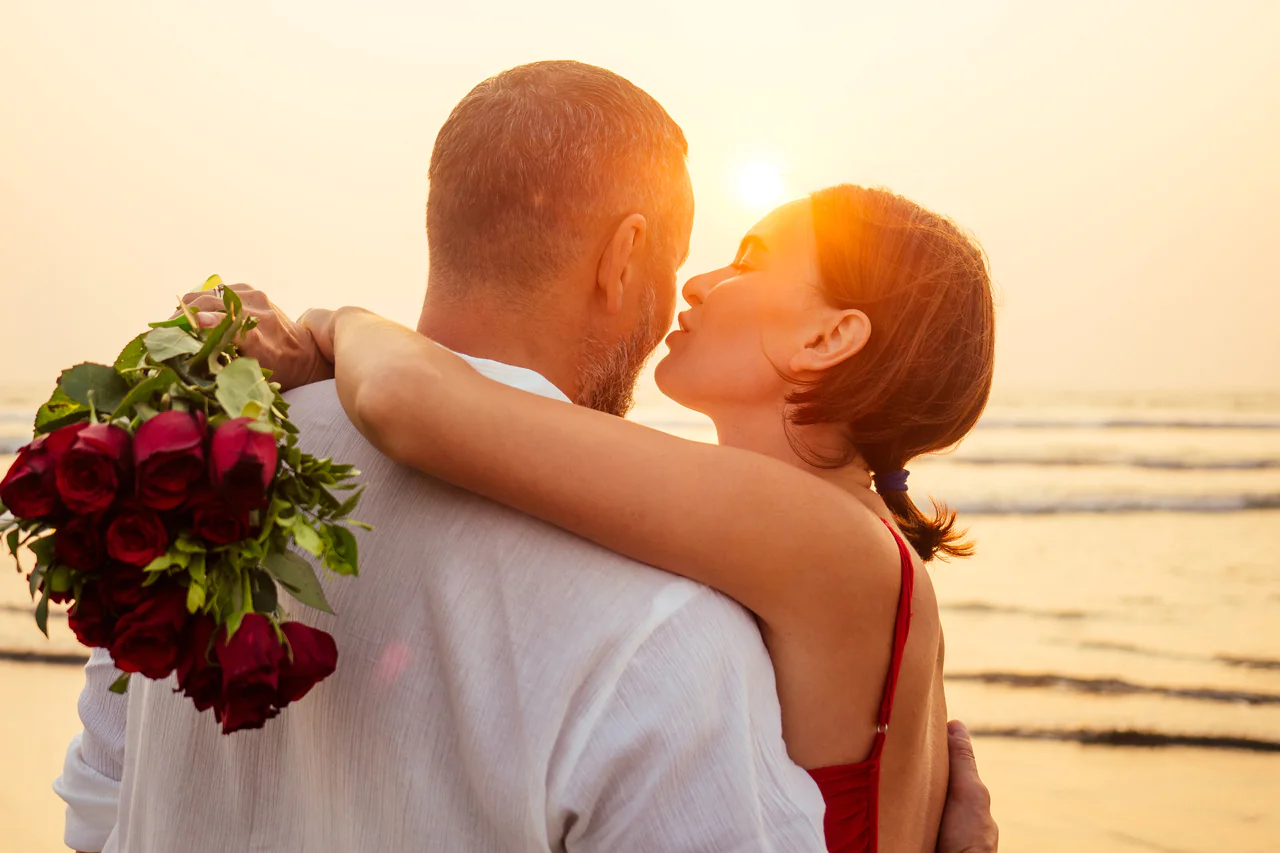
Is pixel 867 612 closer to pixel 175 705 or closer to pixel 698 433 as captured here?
pixel 175 705

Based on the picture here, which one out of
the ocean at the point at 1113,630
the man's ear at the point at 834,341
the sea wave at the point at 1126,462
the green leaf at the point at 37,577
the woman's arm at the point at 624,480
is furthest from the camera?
the sea wave at the point at 1126,462

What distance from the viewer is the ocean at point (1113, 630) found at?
515 centimetres

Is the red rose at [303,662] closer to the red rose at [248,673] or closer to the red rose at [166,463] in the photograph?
the red rose at [248,673]

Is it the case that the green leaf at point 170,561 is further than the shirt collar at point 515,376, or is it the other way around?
the shirt collar at point 515,376

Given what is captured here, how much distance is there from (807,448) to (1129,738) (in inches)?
193

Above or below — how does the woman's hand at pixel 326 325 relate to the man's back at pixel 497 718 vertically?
above

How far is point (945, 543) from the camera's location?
7.82 feet

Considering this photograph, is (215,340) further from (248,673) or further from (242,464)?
(248,673)

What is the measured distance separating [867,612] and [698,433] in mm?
10770

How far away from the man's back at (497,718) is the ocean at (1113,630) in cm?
142

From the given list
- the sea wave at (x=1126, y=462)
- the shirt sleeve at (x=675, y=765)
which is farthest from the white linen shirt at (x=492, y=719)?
the sea wave at (x=1126, y=462)

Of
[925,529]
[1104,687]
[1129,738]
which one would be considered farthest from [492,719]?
[1104,687]

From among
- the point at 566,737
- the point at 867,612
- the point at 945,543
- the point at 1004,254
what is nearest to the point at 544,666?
the point at 566,737

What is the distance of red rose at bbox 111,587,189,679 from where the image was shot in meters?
0.99
